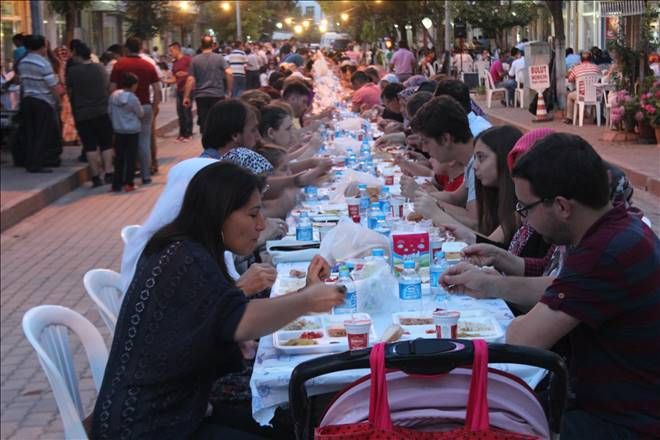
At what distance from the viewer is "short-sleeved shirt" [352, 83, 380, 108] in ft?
51.4

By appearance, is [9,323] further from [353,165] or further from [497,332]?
[497,332]

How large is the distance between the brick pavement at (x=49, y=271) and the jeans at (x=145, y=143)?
0.28 meters

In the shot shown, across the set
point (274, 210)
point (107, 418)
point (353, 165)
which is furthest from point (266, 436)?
point (353, 165)

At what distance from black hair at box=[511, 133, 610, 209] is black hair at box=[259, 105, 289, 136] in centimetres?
559

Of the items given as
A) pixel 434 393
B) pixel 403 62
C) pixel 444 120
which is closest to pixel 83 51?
pixel 444 120

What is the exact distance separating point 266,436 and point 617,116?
46.8 feet

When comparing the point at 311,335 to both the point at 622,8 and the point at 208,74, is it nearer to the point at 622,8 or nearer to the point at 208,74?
the point at 208,74

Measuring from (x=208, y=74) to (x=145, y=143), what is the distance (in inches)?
144

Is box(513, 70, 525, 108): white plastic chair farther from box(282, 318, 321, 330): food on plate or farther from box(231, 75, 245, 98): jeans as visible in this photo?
box(282, 318, 321, 330): food on plate

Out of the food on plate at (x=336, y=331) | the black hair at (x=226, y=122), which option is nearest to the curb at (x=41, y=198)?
the black hair at (x=226, y=122)

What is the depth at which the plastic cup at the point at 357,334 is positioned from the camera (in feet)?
11.6

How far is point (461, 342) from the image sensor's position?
2496 millimetres

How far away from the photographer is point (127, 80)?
13555 millimetres

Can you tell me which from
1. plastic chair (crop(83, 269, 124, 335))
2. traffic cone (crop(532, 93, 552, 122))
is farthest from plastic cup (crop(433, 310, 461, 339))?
traffic cone (crop(532, 93, 552, 122))
